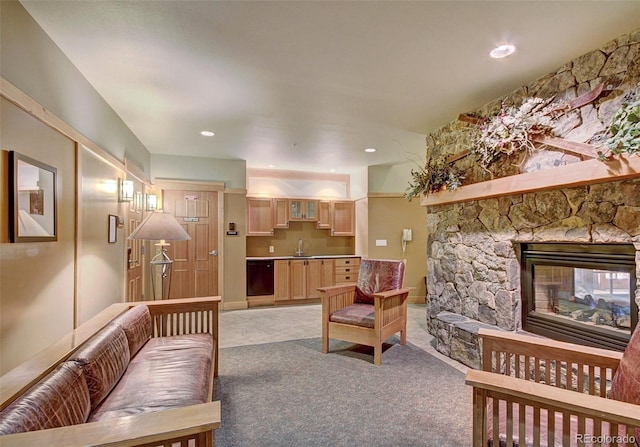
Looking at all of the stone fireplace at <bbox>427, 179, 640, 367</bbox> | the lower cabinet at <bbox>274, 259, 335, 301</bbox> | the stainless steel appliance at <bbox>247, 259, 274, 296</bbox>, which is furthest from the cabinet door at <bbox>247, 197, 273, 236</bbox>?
the stone fireplace at <bbox>427, 179, 640, 367</bbox>

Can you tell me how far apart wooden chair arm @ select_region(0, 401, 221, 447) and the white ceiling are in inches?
79.9

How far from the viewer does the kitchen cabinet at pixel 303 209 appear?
6266 mm

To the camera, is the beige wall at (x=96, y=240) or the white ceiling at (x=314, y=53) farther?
the beige wall at (x=96, y=240)

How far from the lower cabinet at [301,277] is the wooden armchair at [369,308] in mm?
2136

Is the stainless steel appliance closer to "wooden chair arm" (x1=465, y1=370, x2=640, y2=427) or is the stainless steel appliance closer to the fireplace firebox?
the fireplace firebox

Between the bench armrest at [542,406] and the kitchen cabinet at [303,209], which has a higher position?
the kitchen cabinet at [303,209]

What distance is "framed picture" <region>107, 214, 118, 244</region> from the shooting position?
10.3 feet

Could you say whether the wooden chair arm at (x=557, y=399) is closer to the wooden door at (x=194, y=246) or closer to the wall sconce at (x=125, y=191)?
the wall sconce at (x=125, y=191)

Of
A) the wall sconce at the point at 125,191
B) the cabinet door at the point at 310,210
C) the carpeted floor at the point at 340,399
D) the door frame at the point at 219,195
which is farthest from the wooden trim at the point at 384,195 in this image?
the wall sconce at the point at 125,191

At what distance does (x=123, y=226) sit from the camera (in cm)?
358

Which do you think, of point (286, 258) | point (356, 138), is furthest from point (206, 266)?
point (356, 138)

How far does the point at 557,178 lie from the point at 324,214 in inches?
176

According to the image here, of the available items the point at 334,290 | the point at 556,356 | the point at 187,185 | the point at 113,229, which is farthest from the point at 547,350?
the point at 187,185

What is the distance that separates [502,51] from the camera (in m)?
2.28
